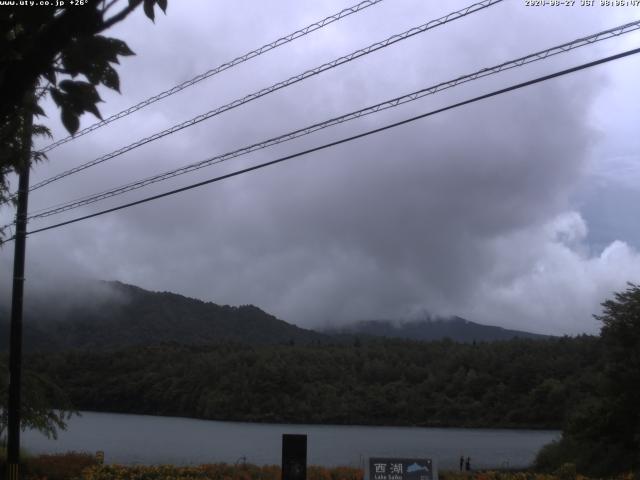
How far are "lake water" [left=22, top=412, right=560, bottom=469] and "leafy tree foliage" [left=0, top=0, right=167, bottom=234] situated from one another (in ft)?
127

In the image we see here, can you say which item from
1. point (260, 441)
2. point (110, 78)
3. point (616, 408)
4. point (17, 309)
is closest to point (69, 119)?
point (110, 78)

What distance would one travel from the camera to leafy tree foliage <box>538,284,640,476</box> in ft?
96.8

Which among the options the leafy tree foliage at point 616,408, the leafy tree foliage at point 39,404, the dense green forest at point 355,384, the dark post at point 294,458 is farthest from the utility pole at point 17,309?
the dense green forest at point 355,384

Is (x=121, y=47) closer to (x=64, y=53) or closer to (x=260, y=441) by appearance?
(x=64, y=53)

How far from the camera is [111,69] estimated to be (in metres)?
3.21

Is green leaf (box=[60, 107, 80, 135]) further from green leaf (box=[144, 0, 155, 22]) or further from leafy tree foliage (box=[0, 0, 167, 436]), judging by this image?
green leaf (box=[144, 0, 155, 22])

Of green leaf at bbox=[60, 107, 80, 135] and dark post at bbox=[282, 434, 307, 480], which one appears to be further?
dark post at bbox=[282, 434, 307, 480]

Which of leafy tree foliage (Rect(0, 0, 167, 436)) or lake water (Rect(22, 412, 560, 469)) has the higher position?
leafy tree foliage (Rect(0, 0, 167, 436))

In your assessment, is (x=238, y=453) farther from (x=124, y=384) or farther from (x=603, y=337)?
(x=124, y=384)

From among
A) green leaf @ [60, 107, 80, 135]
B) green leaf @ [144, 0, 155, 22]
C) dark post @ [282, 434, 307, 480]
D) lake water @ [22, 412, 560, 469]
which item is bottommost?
lake water @ [22, 412, 560, 469]

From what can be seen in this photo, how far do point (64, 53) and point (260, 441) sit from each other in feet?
220

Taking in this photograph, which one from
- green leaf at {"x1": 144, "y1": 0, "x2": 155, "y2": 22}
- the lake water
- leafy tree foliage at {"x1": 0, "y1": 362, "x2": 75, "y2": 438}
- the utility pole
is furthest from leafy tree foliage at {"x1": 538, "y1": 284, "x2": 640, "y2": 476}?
green leaf at {"x1": 144, "y1": 0, "x2": 155, "y2": 22}

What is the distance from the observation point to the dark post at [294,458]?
12344mm

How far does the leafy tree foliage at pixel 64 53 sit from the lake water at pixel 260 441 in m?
38.8
